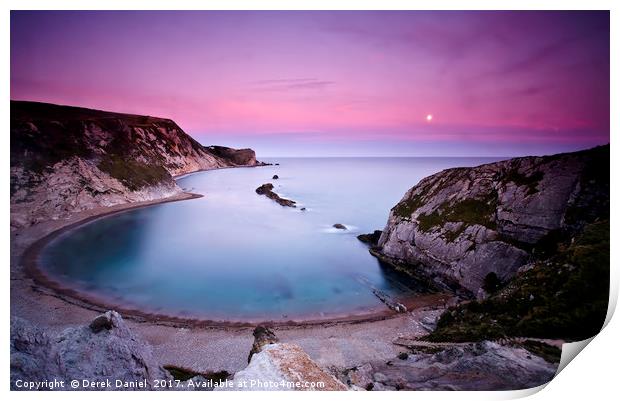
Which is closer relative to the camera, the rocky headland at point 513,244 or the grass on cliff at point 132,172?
the rocky headland at point 513,244

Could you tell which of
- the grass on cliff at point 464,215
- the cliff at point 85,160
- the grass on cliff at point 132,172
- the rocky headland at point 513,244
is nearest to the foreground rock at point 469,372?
the rocky headland at point 513,244

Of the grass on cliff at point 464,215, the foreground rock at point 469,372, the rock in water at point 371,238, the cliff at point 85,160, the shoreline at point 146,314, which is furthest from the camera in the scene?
the rock in water at point 371,238

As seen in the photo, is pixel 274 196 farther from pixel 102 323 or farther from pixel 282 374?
pixel 282 374

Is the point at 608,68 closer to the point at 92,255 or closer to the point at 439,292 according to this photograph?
the point at 439,292

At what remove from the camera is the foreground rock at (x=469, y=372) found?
15.8 feet

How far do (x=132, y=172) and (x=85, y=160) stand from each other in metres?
7.28

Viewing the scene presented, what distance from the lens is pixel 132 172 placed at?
26.3 meters

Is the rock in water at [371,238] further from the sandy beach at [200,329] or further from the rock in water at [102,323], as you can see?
the rock in water at [102,323]

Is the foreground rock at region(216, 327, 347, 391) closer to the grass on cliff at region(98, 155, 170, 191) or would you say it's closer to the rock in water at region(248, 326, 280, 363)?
the rock in water at region(248, 326, 280, 363)

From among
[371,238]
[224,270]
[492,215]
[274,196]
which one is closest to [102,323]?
[224,270]

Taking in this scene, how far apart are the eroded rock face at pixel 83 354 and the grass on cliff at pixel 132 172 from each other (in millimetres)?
Answer: 21625

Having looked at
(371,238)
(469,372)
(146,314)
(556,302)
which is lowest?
(146,314)

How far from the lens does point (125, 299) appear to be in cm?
855
